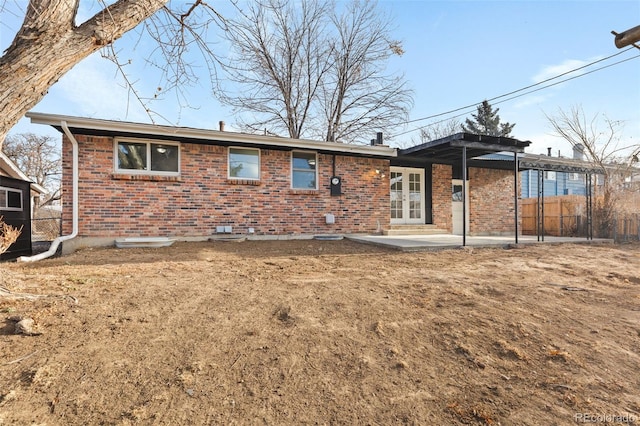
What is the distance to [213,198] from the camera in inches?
314

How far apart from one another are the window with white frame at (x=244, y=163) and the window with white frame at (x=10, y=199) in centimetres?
527

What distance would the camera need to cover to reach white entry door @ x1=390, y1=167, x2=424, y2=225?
10.5 meters

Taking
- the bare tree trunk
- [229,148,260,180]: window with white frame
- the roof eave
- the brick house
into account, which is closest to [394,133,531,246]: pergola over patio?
the brick house

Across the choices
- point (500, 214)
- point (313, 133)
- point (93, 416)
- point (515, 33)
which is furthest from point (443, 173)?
point (93, 416)

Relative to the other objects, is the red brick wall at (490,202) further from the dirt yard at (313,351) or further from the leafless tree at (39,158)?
the leafless tree at (39,158)

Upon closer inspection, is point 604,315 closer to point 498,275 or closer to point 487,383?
point 498,275

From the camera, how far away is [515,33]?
9656mm

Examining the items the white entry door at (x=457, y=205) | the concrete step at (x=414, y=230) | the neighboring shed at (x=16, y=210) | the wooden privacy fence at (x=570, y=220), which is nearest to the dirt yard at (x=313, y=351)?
the neighboring shed at (x=16, y=210)

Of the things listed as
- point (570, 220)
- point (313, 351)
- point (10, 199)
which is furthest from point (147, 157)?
point (570, 220)

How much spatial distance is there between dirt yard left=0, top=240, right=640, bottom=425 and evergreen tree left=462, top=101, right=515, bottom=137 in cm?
3066

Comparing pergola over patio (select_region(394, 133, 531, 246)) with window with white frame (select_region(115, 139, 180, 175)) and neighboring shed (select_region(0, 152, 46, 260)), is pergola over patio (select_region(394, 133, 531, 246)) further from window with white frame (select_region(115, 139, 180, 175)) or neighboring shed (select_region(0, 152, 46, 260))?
neighboring shed (select_region(0, 152, 46, 260))

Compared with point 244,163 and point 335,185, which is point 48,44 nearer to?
point 244,163

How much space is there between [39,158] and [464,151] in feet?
81.5

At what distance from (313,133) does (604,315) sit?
15.3m
